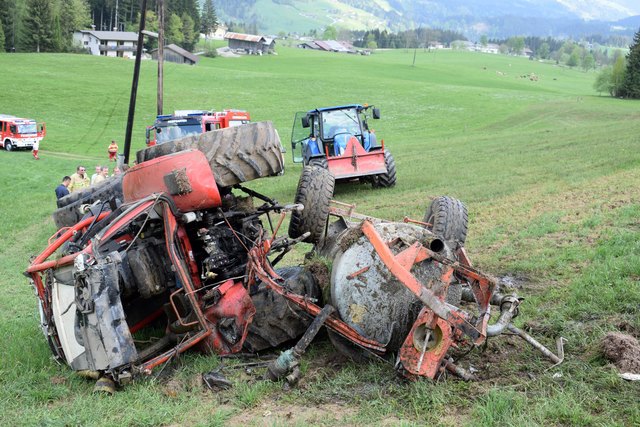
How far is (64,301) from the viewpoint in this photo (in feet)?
18.8

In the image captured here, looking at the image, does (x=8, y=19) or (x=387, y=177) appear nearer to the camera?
(x=387, y=177)

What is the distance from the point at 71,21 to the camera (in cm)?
8288

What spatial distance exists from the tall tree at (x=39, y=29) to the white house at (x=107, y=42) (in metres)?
11.0

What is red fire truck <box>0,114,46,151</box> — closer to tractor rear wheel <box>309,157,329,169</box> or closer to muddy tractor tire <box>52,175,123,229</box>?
tractor rear wheel <box>309,157,329,169</box>

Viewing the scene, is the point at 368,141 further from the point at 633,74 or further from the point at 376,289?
the point at 633,74

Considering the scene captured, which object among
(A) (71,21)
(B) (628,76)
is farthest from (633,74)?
(A) (71,21)

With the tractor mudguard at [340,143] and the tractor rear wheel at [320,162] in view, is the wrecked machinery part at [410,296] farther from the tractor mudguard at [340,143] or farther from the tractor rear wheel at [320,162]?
the tractor mudguard at [340,143]

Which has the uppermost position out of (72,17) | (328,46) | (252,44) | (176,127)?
(72,17)

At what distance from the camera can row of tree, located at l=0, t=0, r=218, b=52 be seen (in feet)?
244

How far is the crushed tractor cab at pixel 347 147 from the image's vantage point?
51.6 feet

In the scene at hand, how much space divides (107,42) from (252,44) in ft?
97.6

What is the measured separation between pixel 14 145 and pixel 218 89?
26923 millimetres

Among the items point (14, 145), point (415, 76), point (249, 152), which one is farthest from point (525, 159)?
point (415, 76)

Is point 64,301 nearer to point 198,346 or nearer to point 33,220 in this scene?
point 198,346
